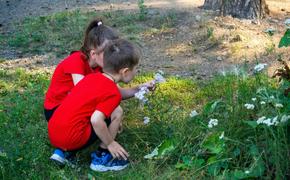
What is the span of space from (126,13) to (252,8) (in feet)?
5.63

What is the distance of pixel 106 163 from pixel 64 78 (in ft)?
2.66

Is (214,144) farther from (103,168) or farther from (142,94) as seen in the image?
(103,168)

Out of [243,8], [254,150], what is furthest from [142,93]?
[243,8]

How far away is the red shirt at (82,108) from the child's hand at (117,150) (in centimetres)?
18

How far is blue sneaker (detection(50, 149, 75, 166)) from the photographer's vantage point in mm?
3827

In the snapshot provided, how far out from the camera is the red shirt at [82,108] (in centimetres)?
374

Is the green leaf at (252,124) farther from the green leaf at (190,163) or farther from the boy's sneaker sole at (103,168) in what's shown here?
the boy's sneaker sole at (103,168)

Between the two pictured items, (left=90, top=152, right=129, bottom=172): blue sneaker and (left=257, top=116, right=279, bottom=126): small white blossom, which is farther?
(left=90, top=152, right=129, bottom=172): blue sneaker

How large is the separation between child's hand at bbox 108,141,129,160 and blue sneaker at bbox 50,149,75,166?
12.7 inches

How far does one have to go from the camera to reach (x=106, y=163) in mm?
3828

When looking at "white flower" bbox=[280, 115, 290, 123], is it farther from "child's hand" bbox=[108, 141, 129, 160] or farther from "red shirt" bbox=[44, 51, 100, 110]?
"red shirt" bbox=[44, 51, 100, 110]

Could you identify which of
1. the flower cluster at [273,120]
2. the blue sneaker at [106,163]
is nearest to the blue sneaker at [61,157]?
the blue sneaker at [106,163]

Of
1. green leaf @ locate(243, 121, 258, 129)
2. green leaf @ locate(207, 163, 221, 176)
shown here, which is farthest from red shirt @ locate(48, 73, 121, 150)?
green leaf @ locate(243, 121, 258, 129)

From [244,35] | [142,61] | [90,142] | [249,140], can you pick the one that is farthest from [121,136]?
[244,35]
